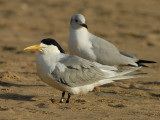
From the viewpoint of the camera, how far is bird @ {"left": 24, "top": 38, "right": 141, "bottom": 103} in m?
6.43

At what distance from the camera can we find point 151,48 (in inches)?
504

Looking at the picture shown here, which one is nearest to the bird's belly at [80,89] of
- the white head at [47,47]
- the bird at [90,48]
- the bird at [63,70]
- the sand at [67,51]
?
the bird at [63,70]

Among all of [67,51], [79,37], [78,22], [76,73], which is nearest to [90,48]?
[79,37]

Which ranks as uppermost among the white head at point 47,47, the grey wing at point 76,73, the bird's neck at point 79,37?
the bird's neck at point 79,37

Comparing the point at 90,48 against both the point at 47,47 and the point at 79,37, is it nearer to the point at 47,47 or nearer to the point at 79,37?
the point at 79,37

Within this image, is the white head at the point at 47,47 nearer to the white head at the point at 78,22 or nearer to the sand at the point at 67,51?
the sand at the point at 67,51

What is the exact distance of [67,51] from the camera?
1184 centimetres

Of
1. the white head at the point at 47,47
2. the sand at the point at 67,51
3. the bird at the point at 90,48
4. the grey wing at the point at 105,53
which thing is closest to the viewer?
the sand at the point at 67,51

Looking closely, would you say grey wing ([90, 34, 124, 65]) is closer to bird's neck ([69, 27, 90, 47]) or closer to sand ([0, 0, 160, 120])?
bird's neck ([69, 27, 90, 47])

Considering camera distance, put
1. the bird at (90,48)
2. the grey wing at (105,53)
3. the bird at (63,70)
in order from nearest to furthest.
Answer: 1. the bird at (63,70)
2. the bird at (90,48)
3. the grey wing at (105,53)

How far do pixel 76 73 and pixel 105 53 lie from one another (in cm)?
184

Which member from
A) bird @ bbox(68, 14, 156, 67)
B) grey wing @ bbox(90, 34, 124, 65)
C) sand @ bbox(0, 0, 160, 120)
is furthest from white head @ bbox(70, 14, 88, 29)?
sand @ bbox(0, 0, 160, 120)

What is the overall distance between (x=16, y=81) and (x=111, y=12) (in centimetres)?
1049

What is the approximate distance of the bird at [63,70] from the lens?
253 inches
